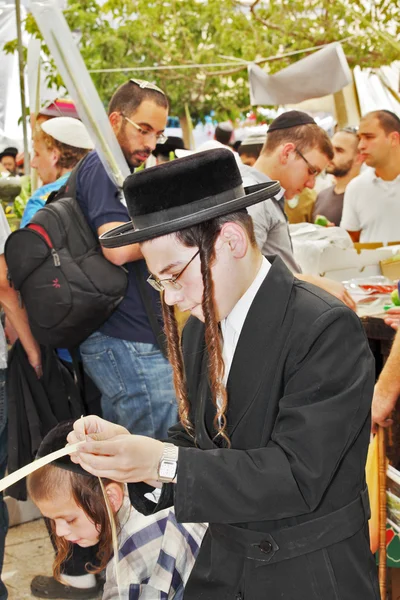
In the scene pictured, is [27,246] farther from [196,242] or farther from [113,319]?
[196,242]

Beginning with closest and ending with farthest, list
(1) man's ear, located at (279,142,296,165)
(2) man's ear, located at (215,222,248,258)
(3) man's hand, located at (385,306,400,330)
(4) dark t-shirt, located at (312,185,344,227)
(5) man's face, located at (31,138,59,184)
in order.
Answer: (2) man's ear, located at (215,222,248,258) → (3) man's hand, located at (385,306,400,330) → (1) man's ear, located at (279,142,296,165) → (5) man's face, located at (31,138,59,184) → (4) dark t-shirt, located at (312,185,344,227)

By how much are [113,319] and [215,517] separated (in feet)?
6.82

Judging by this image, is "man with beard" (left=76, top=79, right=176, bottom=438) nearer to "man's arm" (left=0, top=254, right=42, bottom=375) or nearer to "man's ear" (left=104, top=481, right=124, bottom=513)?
"man's arm" (left=0, top=254, right=42, bottom=375)

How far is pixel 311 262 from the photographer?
5.02 m

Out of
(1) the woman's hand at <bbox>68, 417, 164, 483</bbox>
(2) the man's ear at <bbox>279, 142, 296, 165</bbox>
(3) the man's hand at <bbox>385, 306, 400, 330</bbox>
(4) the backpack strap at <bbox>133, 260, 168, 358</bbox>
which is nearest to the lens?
(1) the woman's hand at <bbox>68, 417, 164, 483</bbox>

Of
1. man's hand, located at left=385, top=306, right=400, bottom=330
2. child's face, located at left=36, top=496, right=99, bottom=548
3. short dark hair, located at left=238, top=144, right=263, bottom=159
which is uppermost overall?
short dark hair, located at left=238, top=144, right=263, bottom=159

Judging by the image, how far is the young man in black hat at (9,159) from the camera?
11.3 metres

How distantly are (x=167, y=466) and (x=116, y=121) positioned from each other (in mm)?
2552

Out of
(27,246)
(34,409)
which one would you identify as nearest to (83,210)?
(27,246)

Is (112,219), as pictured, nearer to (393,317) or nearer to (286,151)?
(286,151)

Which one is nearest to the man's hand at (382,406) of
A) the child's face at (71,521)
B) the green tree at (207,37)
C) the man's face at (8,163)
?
the child's face at (71,521)

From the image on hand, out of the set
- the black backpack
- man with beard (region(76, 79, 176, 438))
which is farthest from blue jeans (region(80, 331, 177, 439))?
the black backpack

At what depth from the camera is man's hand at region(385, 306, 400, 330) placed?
12.2ft

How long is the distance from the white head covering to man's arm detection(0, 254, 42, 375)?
114 centimetres
